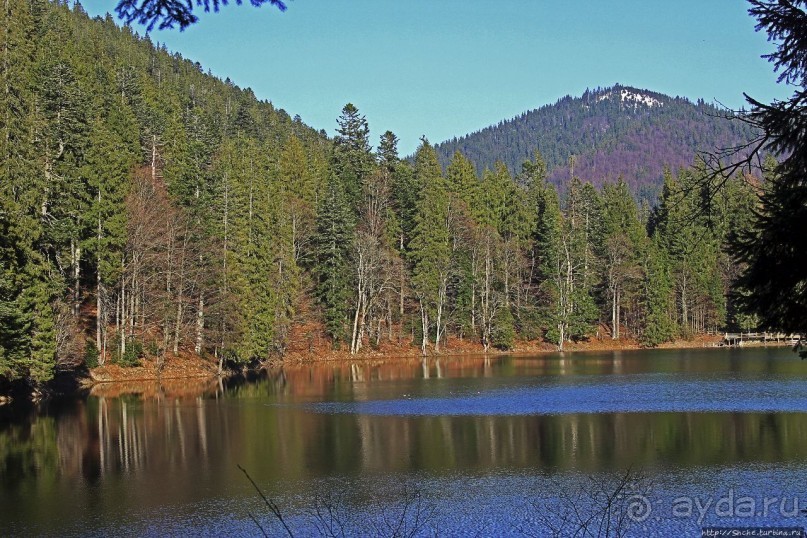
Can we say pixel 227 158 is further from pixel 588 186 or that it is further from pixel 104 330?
pixel 588 186

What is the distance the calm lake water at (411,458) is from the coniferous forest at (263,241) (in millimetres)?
7794

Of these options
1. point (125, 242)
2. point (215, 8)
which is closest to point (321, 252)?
point (125, 242)

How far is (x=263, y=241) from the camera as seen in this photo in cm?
6116

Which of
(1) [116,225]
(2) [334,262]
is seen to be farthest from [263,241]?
(1) [116,225]

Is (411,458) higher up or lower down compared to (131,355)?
lower down

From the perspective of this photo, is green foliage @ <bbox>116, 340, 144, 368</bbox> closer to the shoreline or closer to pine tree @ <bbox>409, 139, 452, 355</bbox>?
the shoreline

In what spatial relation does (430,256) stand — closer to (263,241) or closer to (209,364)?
(263,241)

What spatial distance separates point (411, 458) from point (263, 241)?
124 feet

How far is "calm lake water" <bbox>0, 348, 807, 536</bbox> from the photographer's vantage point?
1888cm

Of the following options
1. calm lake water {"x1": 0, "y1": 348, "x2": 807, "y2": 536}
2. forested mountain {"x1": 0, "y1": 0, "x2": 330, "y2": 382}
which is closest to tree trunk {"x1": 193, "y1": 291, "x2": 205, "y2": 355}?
forested mountain {"x1": 0, "y1": 0, "x2": 330, "y2": 382}

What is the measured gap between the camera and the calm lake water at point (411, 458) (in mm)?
18875

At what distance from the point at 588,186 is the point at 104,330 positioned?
63.5 m

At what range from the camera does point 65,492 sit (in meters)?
21.8

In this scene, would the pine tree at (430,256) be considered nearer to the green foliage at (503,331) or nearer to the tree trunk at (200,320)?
the green foliage at (503,331)
